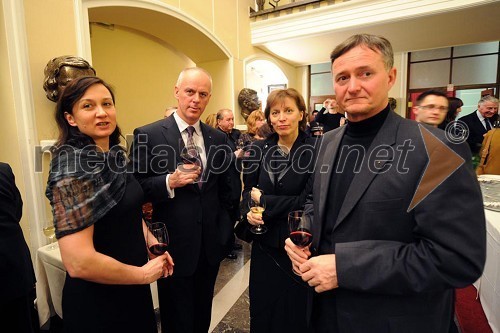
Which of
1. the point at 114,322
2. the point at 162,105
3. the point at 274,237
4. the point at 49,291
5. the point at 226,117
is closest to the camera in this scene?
the point at 114,322

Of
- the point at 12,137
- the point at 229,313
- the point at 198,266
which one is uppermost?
the point at 12,137

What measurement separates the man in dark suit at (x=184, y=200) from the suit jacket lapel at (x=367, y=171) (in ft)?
2.84

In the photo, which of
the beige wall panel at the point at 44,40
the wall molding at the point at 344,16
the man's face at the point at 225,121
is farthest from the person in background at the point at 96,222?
the wall molding at the point at 344,16

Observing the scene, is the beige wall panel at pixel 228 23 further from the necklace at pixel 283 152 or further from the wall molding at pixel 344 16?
the necklace at pixel 283 152

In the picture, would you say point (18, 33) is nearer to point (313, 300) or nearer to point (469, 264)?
point (313, 300)

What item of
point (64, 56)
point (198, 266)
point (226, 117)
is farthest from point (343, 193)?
point (226, 117)

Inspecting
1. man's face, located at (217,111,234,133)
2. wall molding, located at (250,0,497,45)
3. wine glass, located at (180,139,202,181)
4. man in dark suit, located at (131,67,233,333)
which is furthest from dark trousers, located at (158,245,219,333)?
wall molding, located at (250,0,497,45)

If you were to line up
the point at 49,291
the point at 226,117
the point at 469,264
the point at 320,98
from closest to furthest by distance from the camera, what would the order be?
the point at 469,264
the point at 49,291
the point at 226,117
the point at 320,98

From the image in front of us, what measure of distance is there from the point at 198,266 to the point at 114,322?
0.59 m

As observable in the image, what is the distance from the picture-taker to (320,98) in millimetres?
8609

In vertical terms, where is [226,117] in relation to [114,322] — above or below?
above

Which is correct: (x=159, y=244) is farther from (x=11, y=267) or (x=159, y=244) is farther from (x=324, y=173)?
(x=11, y=267)

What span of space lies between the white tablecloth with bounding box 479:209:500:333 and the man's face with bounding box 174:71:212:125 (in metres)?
1.98

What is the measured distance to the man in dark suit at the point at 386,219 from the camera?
80 centimetres
